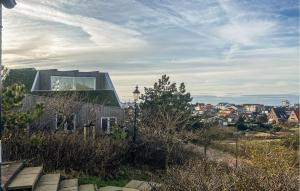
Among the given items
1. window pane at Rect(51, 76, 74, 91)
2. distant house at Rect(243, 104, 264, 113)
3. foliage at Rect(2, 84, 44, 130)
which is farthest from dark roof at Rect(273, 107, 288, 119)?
foliage at Rect(2, 84, 44, 130)

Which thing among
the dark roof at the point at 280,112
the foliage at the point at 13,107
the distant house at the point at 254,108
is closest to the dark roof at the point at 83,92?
the foliage at the point at 13,107

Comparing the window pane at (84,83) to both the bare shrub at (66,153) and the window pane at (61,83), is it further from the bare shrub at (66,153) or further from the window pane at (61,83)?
the bare shrub at (66,153)

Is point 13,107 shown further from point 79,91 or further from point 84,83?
point 84,83

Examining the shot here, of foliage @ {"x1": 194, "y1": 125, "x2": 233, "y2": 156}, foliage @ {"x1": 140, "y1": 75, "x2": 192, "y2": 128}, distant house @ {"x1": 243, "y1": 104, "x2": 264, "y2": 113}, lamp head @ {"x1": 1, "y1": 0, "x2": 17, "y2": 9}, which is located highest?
lamp head @ {"x1": 1, "y1": 0, "x2": 17, "y2": 9}

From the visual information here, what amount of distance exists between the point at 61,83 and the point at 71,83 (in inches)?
23.6

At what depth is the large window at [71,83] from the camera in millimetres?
26312

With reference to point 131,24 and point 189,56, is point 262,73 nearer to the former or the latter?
point 189,56

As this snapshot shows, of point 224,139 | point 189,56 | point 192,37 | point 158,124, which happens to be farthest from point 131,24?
point 224,139

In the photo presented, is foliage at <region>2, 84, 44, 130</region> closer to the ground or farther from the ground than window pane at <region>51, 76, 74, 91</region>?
closer to the ground

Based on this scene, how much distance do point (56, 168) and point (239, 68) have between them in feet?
23.5

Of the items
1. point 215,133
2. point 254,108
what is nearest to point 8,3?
point 215,133

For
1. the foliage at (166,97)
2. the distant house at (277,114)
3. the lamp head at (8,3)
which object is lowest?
the distant house at (277,114)

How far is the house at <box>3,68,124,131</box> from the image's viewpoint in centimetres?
2305

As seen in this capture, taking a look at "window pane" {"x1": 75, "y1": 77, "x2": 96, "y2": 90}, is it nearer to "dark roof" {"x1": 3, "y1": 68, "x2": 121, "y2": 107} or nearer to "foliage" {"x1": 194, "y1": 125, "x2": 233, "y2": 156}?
"dark roof" {"x1": 3, "y1": 68, "x2": 121, "y2": 107}
